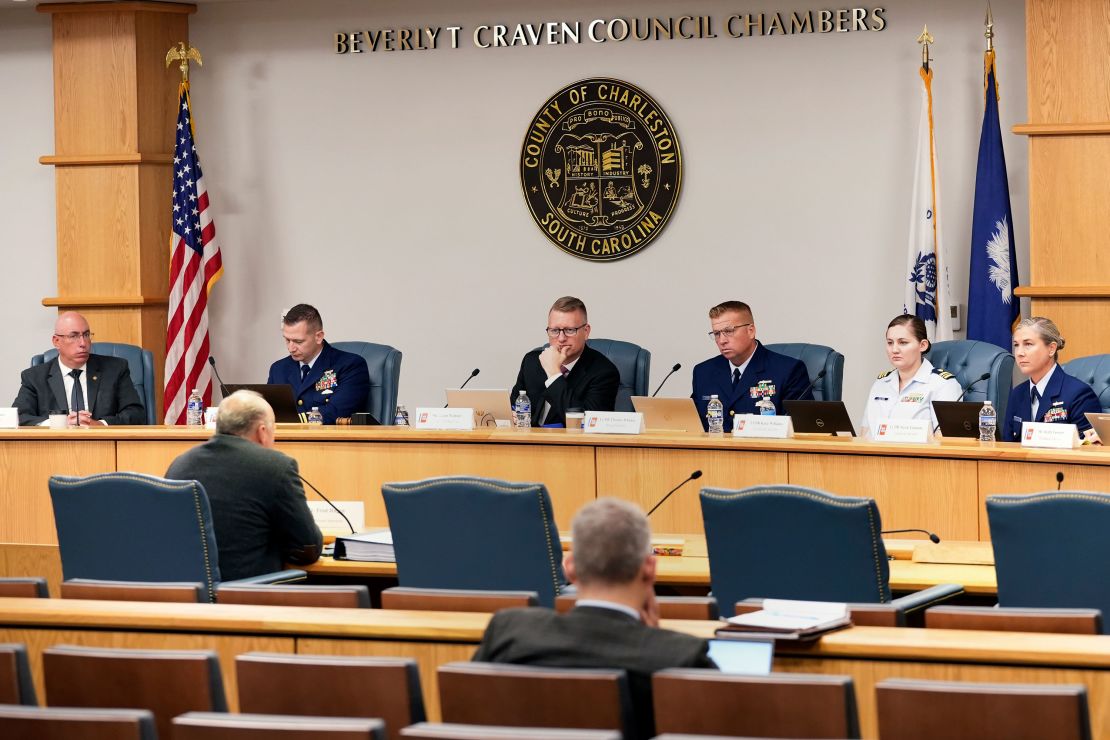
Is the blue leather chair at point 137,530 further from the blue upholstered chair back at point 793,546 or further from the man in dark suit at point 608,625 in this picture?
the man in dark suit at point 608,625

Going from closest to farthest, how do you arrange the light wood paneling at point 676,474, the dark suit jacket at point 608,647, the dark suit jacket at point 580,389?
the dark suit jacket at point 608,647 < the light wood paneling at point 676,474 < the dark suit jacket at point 580,389

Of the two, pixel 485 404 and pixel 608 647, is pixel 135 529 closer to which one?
pixel 485 404

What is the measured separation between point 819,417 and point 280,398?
2.26 metres

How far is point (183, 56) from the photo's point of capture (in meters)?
8.04

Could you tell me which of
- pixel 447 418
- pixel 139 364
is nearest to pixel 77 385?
pixel 139 364

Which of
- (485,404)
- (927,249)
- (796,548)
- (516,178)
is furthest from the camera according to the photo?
(516,178)

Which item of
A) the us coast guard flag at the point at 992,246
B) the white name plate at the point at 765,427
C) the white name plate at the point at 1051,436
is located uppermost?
the us coast guard flag at the point at 992,246

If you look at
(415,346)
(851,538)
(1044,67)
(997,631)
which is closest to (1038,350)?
(1044,67)

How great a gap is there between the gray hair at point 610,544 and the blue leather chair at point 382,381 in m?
4.29

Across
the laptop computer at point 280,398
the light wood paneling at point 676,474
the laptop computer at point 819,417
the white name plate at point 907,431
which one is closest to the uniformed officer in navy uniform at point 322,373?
the laptop computer at point 280,398

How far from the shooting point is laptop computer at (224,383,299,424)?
20.3ft

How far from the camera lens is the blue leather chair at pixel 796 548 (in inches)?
143

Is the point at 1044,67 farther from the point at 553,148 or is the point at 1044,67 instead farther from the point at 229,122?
the point at 229,122

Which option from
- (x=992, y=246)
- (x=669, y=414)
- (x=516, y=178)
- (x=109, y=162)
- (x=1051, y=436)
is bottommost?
(x=1051, y=436)
